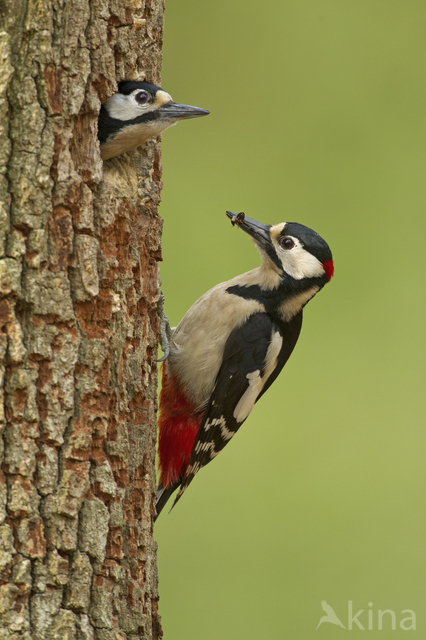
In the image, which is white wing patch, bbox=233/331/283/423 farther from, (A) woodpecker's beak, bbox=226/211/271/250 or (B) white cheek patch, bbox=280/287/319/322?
(A) woodpecker's beak, bbox=226/211/271/250

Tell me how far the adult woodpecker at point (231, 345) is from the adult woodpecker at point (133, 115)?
491 mm

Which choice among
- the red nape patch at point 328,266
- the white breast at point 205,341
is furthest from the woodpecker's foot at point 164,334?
the red nape patch at point 328,266

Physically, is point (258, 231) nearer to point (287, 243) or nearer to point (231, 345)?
point (287, 243)

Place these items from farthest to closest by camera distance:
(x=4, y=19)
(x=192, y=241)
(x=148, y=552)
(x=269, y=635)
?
(x=192, y=241), (x=269, y=635), (x=148, y=552), (x=4, y=19)

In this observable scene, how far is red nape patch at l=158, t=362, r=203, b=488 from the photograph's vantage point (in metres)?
1.90

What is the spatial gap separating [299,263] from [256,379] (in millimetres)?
344

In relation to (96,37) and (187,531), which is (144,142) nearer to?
(96,37)

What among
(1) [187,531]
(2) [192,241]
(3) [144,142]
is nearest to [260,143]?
(2) [192,241]

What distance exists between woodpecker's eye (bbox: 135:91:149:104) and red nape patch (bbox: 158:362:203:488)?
81cm

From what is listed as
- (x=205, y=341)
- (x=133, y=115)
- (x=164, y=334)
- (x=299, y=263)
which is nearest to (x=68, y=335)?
(x=133, y=115)

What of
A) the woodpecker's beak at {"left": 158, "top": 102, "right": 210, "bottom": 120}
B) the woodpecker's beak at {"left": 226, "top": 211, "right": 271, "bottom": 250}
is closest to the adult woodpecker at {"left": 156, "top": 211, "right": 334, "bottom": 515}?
the woodpecker's beak at {"left": 226, "top": 211, "right": 271, "bottom": 250}

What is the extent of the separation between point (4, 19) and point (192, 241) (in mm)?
2321

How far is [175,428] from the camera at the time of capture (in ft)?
6.29

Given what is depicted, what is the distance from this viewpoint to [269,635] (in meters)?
2.86
